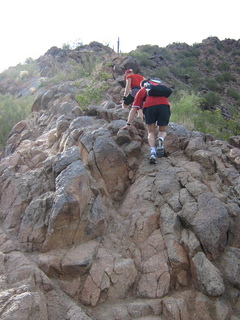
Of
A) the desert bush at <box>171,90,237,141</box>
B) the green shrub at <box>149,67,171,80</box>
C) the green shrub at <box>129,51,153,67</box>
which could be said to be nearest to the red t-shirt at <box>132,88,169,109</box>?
the desert bush at <box>171,90,237,141</box>

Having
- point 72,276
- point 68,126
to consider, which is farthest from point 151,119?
point 72,276

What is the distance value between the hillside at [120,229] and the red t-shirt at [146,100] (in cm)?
56

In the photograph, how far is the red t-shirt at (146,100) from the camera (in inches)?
234

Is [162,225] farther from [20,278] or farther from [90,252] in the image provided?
[20,278]

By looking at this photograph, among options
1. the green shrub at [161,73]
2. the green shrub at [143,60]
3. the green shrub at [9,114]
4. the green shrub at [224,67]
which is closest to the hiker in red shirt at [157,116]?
the green shrub at [9,114]

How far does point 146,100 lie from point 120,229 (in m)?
2.70

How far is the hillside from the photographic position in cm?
371

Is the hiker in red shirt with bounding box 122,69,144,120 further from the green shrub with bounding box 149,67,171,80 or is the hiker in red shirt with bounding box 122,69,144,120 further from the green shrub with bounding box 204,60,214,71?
the green shrub with bounding box 204,60,214,71

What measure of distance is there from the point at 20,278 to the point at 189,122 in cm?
607

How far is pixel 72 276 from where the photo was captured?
3.99 metres

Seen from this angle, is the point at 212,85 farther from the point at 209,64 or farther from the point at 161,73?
the point at 209,64

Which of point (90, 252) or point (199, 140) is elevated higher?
point (199, 140)

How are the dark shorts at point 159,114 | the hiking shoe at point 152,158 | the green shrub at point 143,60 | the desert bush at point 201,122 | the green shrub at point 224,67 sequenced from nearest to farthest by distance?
the hiking shoe at point 152,158 < the dark shorts at point 159,114 < the desert bush at point 201,122 < the green shrub at point 143,60 < the green shrub at point 224,67

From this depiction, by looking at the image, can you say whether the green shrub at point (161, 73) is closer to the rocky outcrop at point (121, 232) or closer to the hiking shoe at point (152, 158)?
the rocky outcrop at point (121, 232)
